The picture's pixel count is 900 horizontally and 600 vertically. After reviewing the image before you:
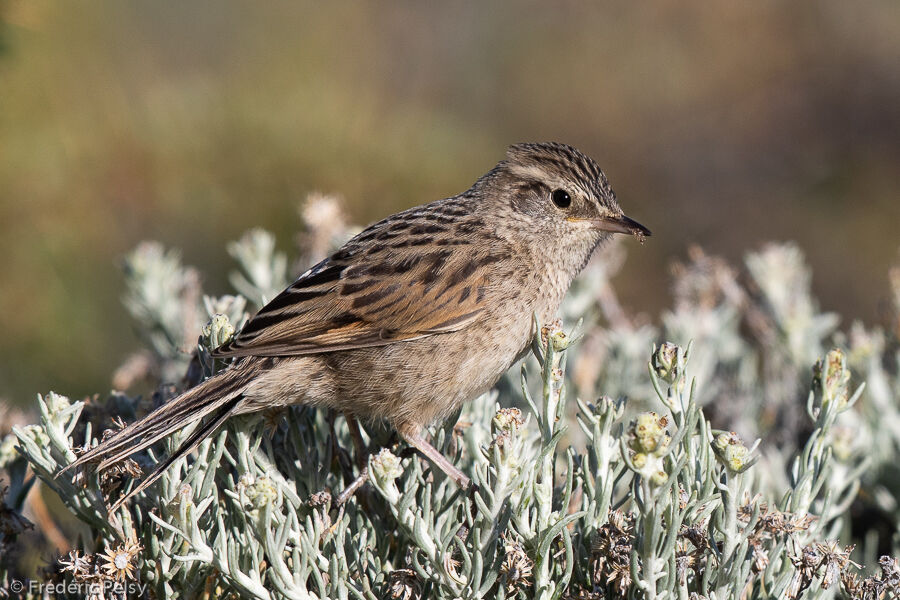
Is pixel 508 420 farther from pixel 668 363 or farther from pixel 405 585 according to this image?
pixel 405 585

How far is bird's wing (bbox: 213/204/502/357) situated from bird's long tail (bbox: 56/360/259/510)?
19cm

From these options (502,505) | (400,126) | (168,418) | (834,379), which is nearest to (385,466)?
(502,505)

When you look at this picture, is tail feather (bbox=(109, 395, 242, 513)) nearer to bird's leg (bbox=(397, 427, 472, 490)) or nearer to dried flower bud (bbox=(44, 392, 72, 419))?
dried flower bud (bbox=(44, 392, 72, 419))

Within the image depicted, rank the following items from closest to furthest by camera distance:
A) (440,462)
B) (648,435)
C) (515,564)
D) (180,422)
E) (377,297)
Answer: (648,435) → (515,564) → (180,422) → (440,462) → (377,297)

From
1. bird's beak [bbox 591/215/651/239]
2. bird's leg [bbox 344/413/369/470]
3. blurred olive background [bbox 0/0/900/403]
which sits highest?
blurred olive background [bbox 0/0/900/403]

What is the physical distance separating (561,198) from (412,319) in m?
0.95

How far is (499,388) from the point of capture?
158 inches

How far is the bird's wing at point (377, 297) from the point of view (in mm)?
3238

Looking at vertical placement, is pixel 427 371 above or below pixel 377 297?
below

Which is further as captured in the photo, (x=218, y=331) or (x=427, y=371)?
(x=427, y=371)

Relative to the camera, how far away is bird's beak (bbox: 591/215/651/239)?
12.1 ft

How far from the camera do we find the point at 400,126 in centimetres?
511

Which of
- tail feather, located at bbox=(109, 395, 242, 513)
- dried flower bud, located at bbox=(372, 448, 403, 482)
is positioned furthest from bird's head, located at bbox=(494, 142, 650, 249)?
dried flower bud, located at bbox=(372, 448, 403, 482)

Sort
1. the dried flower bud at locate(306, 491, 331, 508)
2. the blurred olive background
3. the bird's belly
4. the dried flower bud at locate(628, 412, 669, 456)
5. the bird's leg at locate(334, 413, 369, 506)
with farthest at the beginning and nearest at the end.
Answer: the blurred olive background, the bird's belly, the bird's leg at locate(334, 413, 369, 506), the dried flower bud at locate(306, 491, 331, 508), the dried flower bud at locate(628, 412, 669, 456)
